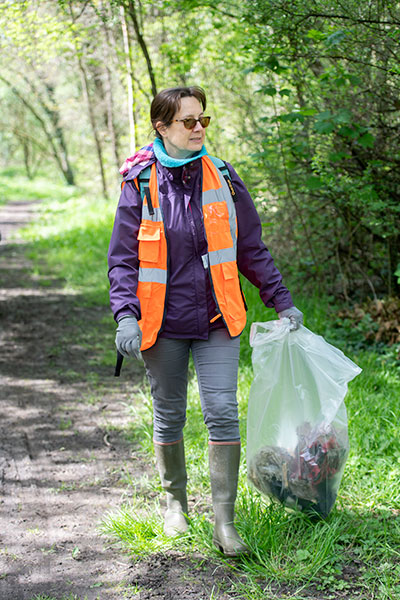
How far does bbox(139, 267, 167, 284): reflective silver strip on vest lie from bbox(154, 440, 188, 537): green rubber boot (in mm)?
778

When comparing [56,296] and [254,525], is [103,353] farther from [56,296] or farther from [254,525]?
[254,525]

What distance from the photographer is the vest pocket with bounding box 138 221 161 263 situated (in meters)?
2.46

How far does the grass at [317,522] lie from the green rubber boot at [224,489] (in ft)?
0.34

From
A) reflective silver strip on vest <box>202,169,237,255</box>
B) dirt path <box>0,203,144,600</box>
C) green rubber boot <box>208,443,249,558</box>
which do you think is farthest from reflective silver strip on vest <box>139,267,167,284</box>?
dirt path <box>0,203,144,600</box>

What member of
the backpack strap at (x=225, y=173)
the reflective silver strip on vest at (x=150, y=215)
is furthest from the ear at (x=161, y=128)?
the reflective silver strip on vest at (x=150, y=215)

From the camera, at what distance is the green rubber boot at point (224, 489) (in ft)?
8.25

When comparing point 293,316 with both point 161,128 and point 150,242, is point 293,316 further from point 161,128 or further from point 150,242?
point 161,128

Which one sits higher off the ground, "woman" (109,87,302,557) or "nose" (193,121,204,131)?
"nose" (193,121,204,131)

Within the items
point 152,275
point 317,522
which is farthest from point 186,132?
point 317,522

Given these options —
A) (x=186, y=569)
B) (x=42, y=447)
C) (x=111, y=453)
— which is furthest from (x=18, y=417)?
(x=186, y=569)

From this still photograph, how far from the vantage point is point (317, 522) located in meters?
2.68

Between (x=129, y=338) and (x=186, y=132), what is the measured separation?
0.88 metres

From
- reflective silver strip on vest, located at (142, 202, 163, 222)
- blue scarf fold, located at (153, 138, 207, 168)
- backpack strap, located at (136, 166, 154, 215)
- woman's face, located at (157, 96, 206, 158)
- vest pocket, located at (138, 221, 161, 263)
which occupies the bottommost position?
vest pocket, located at (138, 221, 161, 263)

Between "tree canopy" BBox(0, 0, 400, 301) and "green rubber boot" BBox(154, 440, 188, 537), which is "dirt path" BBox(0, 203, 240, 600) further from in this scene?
"tree canopy" BBox(0, 0, 400, 301)
